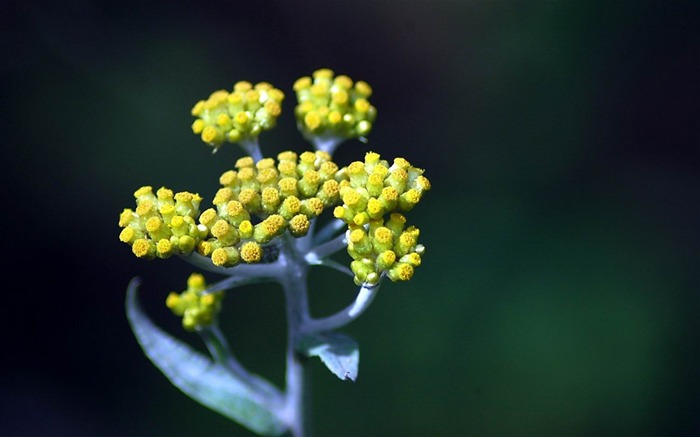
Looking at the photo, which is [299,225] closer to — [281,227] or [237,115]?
[281,227]

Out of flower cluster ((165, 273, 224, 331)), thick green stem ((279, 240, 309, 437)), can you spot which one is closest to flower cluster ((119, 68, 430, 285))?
thick green stem ((279, 240, 309, 437))

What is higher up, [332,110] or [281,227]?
[332,110]

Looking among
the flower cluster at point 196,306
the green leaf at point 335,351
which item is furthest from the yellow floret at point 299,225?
the flower cluster at point 196,306

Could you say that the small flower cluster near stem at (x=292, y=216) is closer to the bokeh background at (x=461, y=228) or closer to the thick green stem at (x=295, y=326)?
the thick green stem at (x=295, y=326)

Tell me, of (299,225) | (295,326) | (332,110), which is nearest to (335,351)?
(295,326)

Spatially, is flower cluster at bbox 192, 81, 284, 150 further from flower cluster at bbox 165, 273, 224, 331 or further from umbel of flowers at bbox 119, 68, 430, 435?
flower cluster at bbox 165, 273, 224, 331

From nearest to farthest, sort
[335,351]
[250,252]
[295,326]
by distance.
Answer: [250,252]
[335,351]
[295,326]

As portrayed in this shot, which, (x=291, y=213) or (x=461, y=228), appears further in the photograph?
(x=461, y=228)
